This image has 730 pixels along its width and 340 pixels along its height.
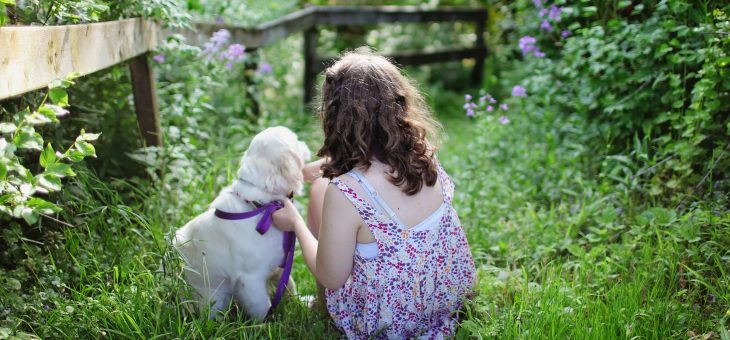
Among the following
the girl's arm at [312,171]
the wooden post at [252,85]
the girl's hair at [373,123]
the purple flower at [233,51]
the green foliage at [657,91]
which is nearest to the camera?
the girl's hair at [373,123]

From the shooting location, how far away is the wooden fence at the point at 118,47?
2.02m

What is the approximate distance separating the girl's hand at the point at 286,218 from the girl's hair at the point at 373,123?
27cm

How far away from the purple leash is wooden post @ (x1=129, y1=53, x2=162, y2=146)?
0.96 metres

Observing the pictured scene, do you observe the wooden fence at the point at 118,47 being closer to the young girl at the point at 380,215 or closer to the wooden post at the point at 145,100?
the wooden post at the point at 145,100

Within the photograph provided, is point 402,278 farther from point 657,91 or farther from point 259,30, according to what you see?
point 259,30

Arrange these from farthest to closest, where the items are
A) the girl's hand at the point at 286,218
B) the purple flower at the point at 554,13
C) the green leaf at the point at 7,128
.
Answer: the purple flower at the point at 554,13, the girl's hand at the point at 286,218, the green leaf at the point at 7,128

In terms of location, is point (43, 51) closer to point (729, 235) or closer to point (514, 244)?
point (514, 244)

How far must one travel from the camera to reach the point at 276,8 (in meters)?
7.18

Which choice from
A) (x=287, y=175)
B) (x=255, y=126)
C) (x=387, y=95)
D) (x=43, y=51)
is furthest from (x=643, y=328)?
(x=255, y=126)

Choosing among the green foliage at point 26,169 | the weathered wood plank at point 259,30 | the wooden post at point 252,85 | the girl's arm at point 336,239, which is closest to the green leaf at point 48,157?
the green foliage at point 26,169

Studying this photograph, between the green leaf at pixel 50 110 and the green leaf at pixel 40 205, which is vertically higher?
the green leaf at pixel 50 110

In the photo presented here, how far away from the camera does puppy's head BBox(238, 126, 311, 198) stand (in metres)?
2.74

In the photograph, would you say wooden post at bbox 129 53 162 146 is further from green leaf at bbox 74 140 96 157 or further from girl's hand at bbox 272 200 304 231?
green leaf at bbox 74 140 96 157

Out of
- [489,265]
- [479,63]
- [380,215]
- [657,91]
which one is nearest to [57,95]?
[380,215]
